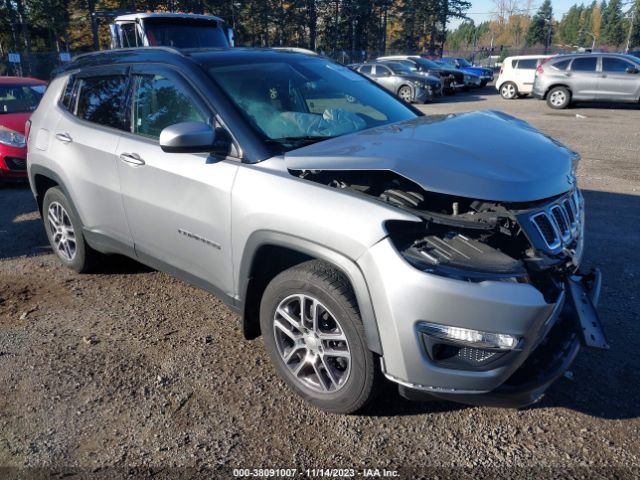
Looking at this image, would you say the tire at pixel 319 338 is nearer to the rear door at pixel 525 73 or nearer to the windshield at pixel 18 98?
the windshield at pixel 18 98

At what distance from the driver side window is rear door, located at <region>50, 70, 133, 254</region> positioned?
0.56ft

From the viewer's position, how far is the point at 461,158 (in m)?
2.67

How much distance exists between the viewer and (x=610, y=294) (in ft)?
13.3

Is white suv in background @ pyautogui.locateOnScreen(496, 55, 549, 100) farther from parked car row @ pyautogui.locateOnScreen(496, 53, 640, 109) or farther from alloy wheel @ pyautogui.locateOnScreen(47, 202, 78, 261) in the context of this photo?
alloy wheel @ pyautogui.locateOnScreen(47, 202, 78, 261)

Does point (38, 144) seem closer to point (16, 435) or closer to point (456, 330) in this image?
point (16, 435)

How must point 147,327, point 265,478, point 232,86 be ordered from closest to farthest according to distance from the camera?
point 265,478
point 232,86
point 147,327

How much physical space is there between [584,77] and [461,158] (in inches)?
640

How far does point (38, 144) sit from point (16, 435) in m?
2.77

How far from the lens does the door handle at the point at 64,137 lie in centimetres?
424

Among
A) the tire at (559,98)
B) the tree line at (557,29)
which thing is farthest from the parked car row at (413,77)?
the tree line at (557,29)

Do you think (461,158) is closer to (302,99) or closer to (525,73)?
(302,99)

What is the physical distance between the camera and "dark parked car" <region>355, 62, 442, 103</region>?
19.5m

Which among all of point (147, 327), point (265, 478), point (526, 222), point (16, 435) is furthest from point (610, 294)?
point (16, 435)

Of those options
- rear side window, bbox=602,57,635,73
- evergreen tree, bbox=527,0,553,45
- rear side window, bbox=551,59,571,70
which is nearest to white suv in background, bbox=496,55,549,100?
rear side window, bbox=551,59,571,70
